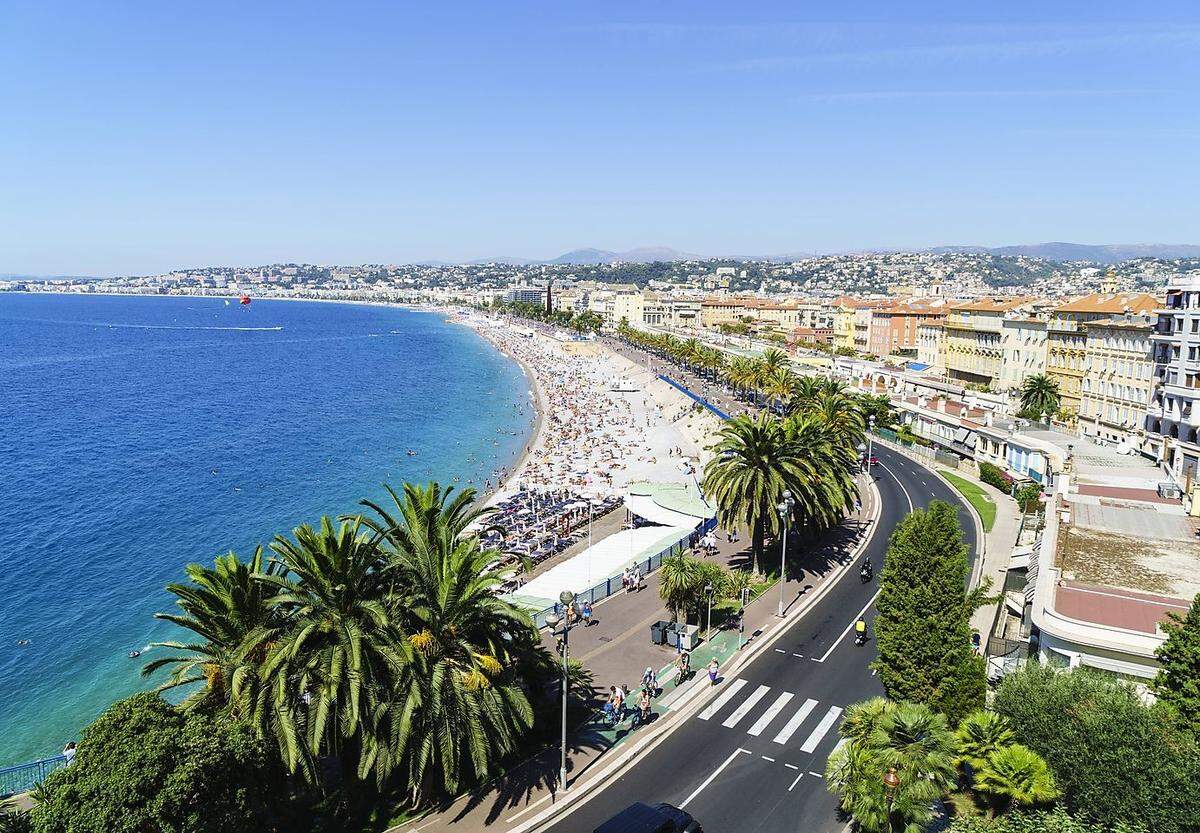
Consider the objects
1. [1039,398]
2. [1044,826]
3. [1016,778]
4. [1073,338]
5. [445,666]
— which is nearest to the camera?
[1044,826]

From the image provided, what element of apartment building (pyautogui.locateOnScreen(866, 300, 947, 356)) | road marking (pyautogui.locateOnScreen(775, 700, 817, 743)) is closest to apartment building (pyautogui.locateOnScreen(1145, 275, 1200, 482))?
road marking (pyautogui.locateOnScreen(775, 700, 817, 743))

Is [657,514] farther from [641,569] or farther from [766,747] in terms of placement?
[766,747]

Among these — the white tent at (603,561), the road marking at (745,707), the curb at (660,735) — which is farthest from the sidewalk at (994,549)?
the white tent at (603,561)

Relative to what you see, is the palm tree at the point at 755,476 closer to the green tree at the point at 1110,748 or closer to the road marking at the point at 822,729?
the road marking at the point at 822,729

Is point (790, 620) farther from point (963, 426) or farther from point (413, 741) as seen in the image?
point (963, 426)

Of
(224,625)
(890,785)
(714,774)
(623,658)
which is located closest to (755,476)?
(623,658)

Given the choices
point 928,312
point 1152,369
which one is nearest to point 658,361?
point 928,312
